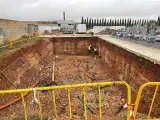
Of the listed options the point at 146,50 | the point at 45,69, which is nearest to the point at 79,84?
the point at 146,50

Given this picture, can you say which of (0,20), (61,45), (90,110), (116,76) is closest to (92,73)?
(116,76)

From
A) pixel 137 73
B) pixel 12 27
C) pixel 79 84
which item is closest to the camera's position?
pixel 79 84

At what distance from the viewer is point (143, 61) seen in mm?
7504

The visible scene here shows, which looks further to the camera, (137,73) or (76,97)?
(76,97)

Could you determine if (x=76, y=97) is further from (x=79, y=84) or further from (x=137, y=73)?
(x=79, y=84)

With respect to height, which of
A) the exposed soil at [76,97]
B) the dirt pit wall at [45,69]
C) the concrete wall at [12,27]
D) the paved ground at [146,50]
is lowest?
the exposed soil at [76,97]

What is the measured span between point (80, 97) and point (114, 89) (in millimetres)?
2463

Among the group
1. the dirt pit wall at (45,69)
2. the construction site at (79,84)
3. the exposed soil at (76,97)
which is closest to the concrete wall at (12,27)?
the construction site at (79,84)

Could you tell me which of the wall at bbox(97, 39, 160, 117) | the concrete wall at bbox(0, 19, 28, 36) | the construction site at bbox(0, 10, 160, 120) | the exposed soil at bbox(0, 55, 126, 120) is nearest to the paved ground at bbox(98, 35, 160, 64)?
the construction site at bbox(0, 10, 160, 120)

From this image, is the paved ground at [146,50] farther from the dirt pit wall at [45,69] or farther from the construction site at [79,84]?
the dirt pit wall at [45,69]

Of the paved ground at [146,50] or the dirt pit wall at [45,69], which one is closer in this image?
the dirt pit wall at [45,69]

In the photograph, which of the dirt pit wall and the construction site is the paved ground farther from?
the dirt pit wall

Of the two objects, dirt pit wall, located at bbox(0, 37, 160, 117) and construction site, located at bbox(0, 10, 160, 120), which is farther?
dirt pit wall, located at bbox(0, 37, 160, 117)

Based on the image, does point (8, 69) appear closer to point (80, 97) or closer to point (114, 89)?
point (80, 97)
